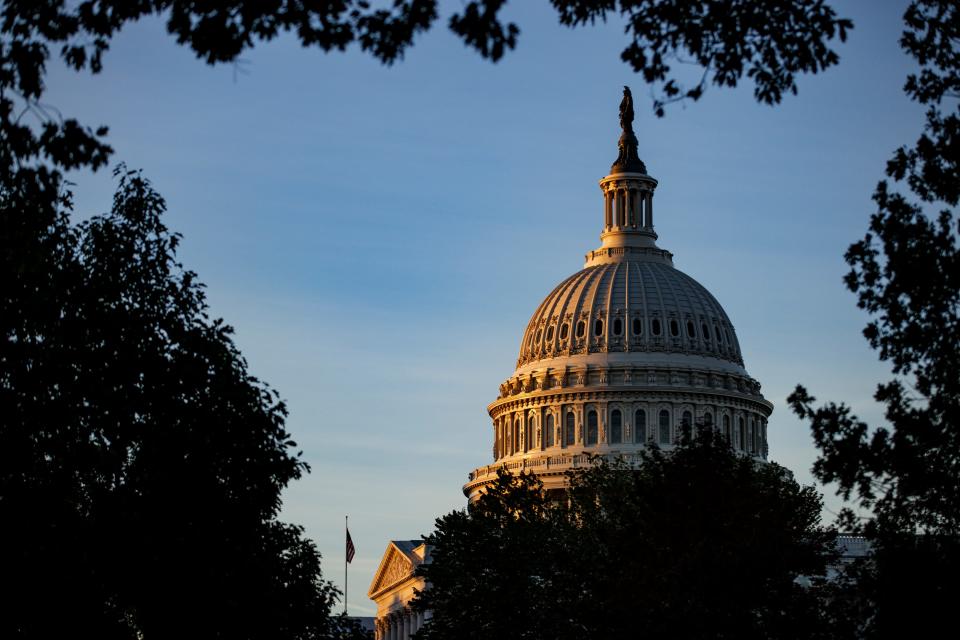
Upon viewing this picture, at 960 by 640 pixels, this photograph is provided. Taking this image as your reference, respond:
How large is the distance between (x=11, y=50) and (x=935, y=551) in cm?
2393

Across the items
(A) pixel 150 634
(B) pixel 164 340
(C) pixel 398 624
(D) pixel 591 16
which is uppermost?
(C) pixel 398 624

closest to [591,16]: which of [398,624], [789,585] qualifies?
[789,585]

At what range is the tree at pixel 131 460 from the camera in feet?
148

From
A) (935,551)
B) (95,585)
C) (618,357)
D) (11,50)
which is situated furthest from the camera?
(618,357)

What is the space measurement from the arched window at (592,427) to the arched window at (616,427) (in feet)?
4.41

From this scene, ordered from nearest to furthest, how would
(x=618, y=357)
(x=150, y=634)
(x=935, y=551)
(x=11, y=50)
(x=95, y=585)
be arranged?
(x=11, y=50) → (x=935, y=551) → (x=95, y=585) → (x=150, y=634) → (x=618, y=357)

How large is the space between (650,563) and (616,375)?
364 ft

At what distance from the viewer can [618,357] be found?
171375 mm

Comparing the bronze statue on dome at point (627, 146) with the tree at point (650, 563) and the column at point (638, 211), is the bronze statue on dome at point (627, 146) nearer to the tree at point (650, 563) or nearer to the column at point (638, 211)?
the column at point (638, 211)

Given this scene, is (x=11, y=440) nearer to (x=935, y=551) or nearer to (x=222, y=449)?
(x=222, y=449)

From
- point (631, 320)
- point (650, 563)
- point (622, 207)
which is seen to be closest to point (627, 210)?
point (622, 207)

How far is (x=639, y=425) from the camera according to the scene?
170375mm

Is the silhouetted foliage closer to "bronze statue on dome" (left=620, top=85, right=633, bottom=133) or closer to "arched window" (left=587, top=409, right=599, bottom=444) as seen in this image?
"arched window" (left=587, top=409, right=599, bottom=444)

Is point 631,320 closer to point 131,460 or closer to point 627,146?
point 627,146
